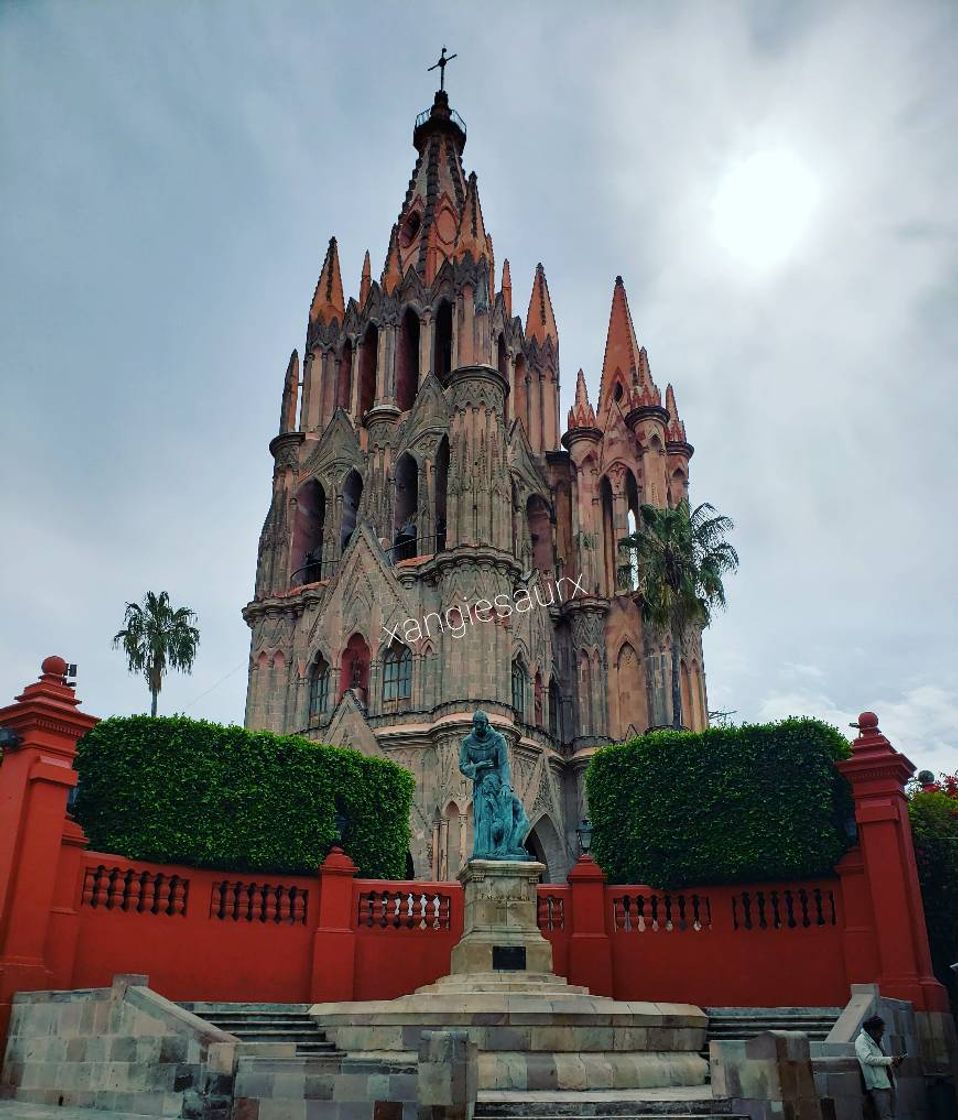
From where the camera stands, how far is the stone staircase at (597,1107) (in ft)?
33.7

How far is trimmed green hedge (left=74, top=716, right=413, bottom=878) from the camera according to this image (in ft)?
54.7

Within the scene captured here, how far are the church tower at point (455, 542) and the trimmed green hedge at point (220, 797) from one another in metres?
11.1

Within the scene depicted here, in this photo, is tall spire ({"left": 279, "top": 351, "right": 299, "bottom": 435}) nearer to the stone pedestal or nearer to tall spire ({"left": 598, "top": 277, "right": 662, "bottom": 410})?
tall spire ({"left": 598, "top": 277, "right": 662, "bottom": 410})

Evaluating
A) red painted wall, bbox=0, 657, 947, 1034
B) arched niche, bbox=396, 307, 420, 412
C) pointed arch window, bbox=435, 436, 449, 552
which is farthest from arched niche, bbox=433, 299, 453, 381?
red painted wall, bbox=0, 657, 947, 1034

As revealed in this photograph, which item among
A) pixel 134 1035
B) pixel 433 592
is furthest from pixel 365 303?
pixel 134 1035

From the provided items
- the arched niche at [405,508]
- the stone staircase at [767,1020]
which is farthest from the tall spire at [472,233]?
the stone staircase at [767,1020]

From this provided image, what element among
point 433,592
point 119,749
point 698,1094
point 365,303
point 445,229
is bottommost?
point 698,1094

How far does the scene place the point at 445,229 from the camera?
1799 inches

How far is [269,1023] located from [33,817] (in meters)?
4.11

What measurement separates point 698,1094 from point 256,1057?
4499 millimetres

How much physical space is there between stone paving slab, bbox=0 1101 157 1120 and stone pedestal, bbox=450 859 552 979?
4907mm

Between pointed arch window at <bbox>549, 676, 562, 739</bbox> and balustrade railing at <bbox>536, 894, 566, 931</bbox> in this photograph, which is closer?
balustrade railing at <bbox>536, 894, 566, 931</bbox>

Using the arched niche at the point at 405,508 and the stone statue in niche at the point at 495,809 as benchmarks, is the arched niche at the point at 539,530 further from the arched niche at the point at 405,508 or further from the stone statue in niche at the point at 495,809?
the stone statue in niche at the point at 495,809

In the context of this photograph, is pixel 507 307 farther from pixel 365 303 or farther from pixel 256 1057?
pixel 256 1057
